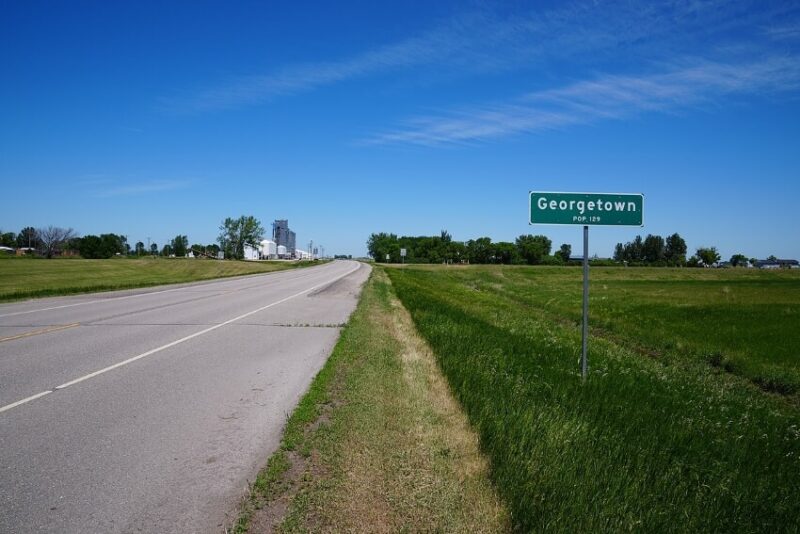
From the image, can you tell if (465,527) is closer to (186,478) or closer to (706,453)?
(186,478)

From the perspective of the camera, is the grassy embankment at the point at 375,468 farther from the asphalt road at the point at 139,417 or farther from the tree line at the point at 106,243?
the tree line at the point at 106,243

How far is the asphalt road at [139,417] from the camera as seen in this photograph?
3922 millimetres

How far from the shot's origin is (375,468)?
4527 millimetres

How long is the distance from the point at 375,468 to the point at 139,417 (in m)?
3.30

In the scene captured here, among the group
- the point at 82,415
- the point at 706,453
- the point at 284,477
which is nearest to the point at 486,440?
the point at 284,477

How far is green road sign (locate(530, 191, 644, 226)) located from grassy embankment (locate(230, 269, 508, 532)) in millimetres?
3315

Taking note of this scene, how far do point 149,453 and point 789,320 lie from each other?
24.1m

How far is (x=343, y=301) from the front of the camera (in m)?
22.9

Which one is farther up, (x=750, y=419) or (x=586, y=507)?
(x=586, y=507)

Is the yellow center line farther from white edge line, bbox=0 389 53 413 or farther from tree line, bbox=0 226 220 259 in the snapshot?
tree line, bbox=0 226 220 259

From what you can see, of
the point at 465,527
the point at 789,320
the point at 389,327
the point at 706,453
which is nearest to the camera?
the point at 465,527

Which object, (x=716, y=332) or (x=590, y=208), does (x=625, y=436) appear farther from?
(x=716, y=332)

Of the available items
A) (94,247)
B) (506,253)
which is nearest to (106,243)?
(94,247)

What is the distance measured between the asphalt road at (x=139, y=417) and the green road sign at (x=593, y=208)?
15.8 ft
